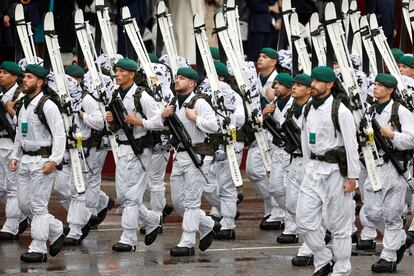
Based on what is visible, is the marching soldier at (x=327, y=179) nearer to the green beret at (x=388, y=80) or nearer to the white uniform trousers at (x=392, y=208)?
the white uniform trousers at (x=392, y=208)

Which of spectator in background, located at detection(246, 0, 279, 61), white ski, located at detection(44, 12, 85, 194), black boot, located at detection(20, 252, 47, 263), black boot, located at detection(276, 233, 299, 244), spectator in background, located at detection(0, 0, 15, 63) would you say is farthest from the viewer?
spectator in background, located at detection(246, 0, 279, 61)

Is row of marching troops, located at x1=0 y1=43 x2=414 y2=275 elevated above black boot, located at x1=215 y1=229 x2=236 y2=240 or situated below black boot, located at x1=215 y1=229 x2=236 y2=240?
above

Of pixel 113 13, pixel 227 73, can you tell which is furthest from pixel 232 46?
pixel 113 13

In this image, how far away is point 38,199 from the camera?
661 inches

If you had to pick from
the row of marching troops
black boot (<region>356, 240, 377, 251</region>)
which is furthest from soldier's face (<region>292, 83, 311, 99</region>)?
black boot (<region>356, 240, 377, 251</region>)

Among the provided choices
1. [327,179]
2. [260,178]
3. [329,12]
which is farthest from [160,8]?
[327,179]

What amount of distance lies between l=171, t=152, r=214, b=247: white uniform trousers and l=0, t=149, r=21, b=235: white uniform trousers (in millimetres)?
2229

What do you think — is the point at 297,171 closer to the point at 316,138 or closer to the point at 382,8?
the point at 316,138

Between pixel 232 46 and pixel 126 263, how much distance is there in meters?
4.21

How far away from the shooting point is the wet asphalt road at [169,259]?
16328 mm

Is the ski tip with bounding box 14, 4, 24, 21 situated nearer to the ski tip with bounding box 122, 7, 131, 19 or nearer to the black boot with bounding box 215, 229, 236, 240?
the ski tip with bounding box 122, 7, 131, 19

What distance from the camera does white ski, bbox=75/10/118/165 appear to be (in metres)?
18.2

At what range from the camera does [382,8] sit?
26000 millimetres

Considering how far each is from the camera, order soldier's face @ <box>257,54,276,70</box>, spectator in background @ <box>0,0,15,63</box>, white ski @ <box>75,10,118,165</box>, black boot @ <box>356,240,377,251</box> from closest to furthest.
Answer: black boot @ <box>356,240,377,251</box>, white ski @ <box>75,10,118,165</box>, soldier's face @ <box>257,54,276,70</box>, spectator in background @ <box>0,0,15,63</box>
